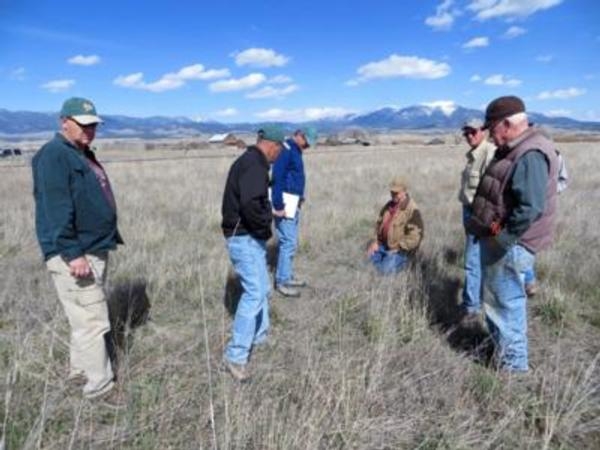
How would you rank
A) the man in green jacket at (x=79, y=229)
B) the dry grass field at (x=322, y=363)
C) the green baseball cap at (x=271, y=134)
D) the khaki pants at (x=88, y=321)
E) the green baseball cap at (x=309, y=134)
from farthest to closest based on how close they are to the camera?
the green baseball cap at (x=309, y=134), the green baseball cap at (x=271, y=134), the khaki pants at (x=88, y=321), the man in green jacket at (x=79, y=229), the dry grass field at (x=322, y=363)

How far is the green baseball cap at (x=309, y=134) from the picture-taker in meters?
6.25

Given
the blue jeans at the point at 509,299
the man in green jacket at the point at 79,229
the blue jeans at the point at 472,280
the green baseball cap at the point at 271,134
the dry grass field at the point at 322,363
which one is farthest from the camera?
the blue jeans at the point at 472,280

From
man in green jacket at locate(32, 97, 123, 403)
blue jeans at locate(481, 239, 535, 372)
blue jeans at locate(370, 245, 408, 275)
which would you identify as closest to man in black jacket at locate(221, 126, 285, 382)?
man in green jacket at locate(32, 97, 123, 403)

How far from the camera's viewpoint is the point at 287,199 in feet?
19.9

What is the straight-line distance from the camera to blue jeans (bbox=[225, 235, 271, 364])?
4035mm

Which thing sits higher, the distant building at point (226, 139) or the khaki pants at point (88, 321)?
the distant building at point (226, 139)

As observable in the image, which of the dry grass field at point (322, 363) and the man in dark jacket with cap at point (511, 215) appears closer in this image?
the dry grass field at point (322, 363)

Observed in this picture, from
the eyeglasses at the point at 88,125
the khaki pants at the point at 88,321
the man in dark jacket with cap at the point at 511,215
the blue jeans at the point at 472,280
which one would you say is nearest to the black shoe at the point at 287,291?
the blue jeans at the point at 472,280

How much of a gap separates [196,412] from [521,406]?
199 cm

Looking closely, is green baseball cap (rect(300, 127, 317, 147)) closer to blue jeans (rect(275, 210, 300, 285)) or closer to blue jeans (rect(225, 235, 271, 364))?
blue jeans (rect(275, 210, 300, 285))

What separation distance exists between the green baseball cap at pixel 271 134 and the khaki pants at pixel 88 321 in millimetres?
1546

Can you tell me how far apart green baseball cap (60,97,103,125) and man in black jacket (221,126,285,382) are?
113 centimetres

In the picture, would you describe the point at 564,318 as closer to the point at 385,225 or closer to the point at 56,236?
the point at 385,225

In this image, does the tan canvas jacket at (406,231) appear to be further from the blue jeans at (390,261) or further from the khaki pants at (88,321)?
the khaki pants at (88,321)
